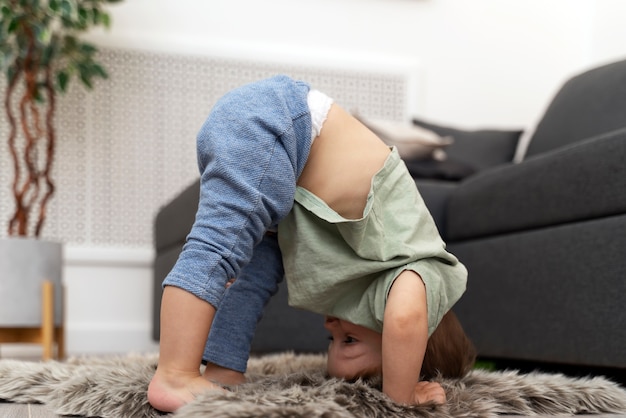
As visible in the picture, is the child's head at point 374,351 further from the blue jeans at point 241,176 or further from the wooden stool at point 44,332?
the wooden stool at point 44,332

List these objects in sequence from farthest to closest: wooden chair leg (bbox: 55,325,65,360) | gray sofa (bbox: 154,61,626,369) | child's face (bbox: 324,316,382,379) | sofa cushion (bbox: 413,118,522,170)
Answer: sofa cushion (bbox: 413,118,522,170) < wooden chair leg (bbox: 55,325,65,360) < gray sofa (bbox: 154,61,626,369) < child's face (bbox: 324,316,382,379)

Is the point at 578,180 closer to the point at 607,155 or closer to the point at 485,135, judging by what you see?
the point at 607,155

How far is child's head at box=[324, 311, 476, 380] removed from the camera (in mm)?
1109

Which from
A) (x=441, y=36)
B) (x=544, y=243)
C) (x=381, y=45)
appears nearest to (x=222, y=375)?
(x=544, y=243)

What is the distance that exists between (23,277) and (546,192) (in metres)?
1.43

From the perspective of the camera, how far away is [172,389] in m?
0.95

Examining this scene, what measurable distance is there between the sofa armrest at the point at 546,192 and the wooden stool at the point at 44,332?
112cm

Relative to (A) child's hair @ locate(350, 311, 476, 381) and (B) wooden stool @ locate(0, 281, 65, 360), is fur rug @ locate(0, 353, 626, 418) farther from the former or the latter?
(B) wooden stool @ locate(0, 281, 65, 360)

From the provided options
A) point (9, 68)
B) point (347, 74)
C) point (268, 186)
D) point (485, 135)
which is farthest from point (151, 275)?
point (268, 186)

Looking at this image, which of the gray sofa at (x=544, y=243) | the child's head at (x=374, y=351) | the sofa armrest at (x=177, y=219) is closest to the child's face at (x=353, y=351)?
the child's head at (x=374, y=351)

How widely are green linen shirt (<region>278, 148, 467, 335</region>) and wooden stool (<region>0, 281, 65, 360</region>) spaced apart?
3.97 ft

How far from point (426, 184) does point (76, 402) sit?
123 cm

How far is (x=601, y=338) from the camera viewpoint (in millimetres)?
1349

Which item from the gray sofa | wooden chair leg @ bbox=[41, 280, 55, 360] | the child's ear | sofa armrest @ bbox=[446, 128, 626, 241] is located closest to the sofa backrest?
the gray sofa
